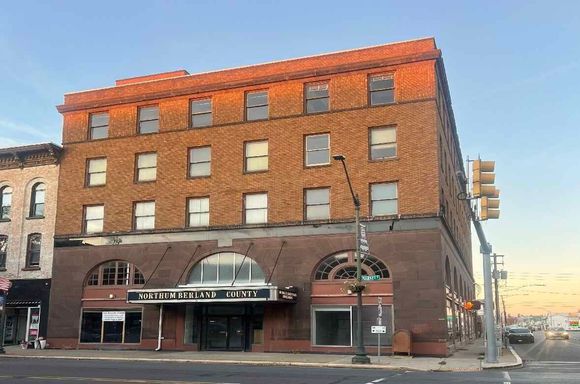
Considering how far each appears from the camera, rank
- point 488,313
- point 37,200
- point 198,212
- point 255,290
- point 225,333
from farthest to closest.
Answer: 1. point 37,200
2. point 198,212
3. point 225,333
4. point 255,290
5. point 488,313

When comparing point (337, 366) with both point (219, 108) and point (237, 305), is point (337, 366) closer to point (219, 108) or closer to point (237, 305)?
point (237, 305)

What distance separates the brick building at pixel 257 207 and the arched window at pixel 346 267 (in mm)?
77

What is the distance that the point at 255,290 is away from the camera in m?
31.1

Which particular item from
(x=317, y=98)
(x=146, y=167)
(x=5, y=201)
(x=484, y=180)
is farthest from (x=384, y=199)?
(x=5, y=201)

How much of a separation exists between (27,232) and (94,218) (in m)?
5.11

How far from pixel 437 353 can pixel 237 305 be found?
11.1 m

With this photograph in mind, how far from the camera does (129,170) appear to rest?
127 feet

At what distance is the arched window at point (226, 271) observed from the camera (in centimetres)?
3462

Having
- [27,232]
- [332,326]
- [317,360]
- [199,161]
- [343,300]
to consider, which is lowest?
[317,360]

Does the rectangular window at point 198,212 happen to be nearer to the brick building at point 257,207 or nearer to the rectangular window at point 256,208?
the brick building at point 257,207

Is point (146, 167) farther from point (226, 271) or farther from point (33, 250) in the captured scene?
point (33, 250)

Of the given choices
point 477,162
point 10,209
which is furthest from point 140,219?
point 477,162

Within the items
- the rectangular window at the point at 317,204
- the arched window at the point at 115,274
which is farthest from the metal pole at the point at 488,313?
the arched window at the point at 115,274

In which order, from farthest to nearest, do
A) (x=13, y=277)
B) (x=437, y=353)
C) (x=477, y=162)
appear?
(x=13, y=277) < (x=437, y=353) < (x=477, y=162)
